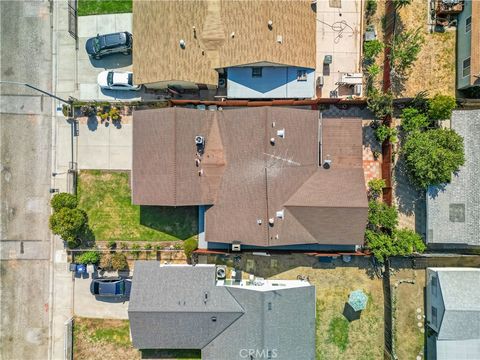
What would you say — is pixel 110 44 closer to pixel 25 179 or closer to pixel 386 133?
pixel 25 179

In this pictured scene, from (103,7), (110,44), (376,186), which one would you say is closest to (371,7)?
(376,186)

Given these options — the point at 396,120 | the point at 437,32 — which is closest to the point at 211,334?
the point at 396,120

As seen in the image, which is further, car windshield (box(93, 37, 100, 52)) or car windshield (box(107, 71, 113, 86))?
car windshield (box(107, 71, 113, 86))

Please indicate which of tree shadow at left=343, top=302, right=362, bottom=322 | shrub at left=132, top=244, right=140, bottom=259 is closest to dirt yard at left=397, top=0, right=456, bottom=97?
tree shadow at left=343, top=302, right=362, bottom=322

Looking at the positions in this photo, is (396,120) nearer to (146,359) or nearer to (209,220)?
(209,220)

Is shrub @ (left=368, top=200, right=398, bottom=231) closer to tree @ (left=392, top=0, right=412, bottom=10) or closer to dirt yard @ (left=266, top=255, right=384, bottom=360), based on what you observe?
dirt yard @ (left=266, top=255, right=384, bottom=360)

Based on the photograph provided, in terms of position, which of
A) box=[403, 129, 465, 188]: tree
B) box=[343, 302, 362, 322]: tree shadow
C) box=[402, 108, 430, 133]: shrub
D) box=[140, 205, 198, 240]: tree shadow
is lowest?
box=[343, 302, 362, 322]: tree shadow

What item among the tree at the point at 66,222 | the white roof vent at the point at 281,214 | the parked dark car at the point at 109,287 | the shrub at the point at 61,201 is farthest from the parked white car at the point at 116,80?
the parked dark car at the point at 109,287
